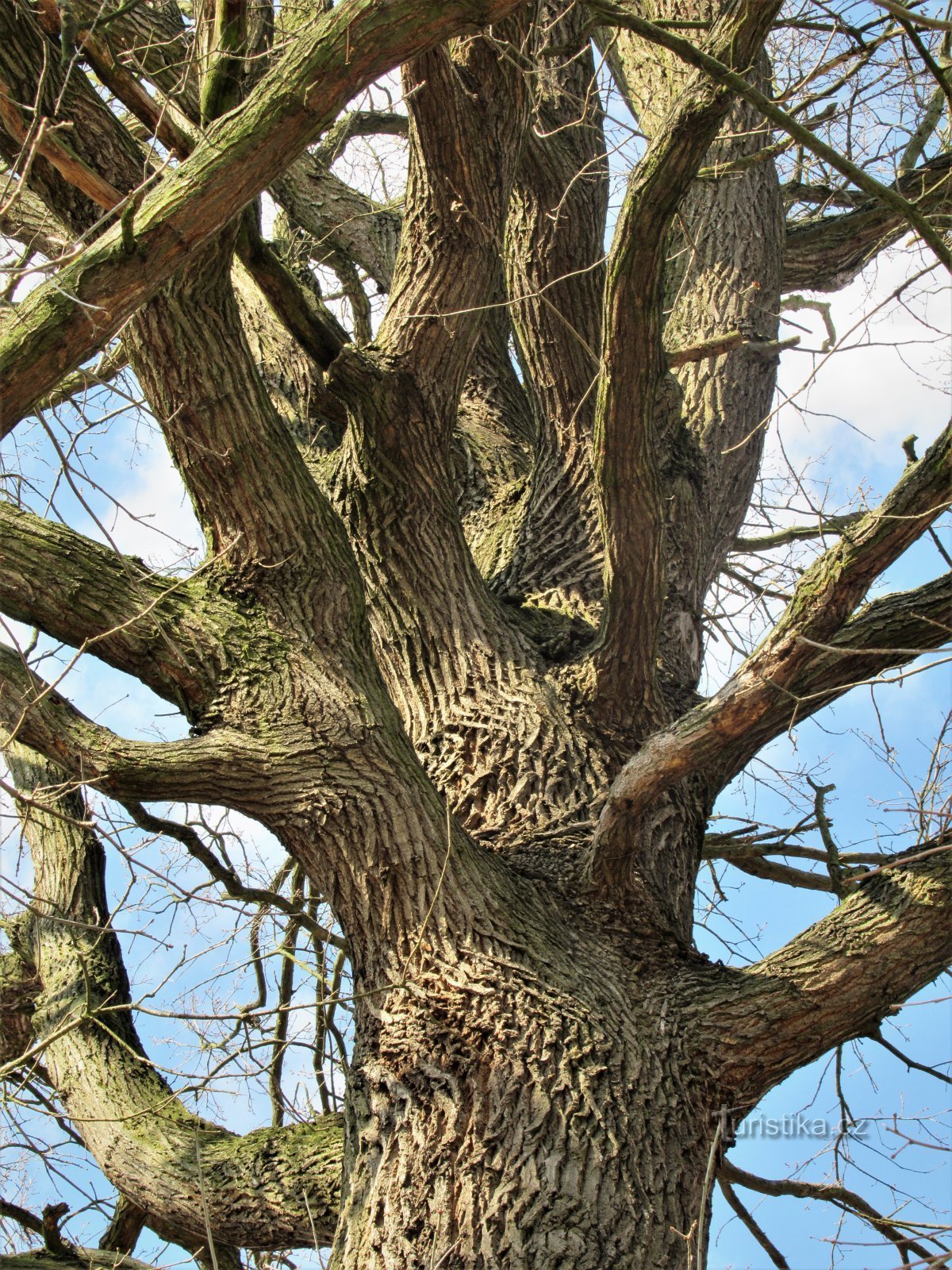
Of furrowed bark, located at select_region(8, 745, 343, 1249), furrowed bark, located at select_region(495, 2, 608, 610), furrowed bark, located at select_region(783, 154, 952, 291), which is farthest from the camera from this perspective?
A: furrowed bark, located at select_region(783, 154, 952, 291)

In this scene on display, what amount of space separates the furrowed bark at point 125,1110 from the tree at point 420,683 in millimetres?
13

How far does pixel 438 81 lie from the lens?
128 inches

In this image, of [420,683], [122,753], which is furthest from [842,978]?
[122,753]

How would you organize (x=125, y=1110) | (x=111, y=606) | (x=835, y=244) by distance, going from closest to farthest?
1. (x=111, y=606)
2. (x=125, y=1110)
3. (x=835, y=244)

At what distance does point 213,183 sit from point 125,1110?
7.68ft

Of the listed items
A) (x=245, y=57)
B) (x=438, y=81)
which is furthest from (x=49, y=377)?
(x=438, y=81)

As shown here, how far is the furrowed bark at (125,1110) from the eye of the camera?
2.77 m

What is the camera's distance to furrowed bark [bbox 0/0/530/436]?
6.32 ft

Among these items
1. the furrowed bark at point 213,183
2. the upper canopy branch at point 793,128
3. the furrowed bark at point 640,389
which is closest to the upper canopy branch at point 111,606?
the furrowed bark at point 213,183

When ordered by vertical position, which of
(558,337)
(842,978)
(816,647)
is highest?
(558,337)

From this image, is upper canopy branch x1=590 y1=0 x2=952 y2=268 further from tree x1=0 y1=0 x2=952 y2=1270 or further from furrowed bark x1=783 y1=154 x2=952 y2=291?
furrowed bark x1=783 y1=154 x2=952 y2=291

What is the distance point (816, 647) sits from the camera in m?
2.43

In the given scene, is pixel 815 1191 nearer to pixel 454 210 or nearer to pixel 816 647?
pixel 816 647

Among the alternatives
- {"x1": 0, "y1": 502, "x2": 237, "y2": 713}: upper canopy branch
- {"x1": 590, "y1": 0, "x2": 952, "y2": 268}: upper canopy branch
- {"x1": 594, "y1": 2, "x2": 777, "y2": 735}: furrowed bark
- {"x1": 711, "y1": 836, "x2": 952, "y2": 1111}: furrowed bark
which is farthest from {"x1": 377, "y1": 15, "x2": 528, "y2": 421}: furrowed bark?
{"x1": 711, "y1": 836, "x2": 952, "y2": 1111}: furrowed bark
